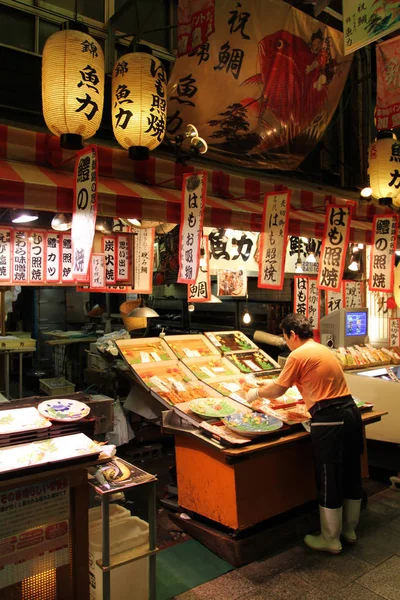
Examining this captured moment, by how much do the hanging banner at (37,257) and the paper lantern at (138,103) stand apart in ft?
8.64

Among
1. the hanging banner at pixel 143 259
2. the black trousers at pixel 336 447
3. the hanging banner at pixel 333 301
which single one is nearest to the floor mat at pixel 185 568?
the black trousers at pixel 336 447

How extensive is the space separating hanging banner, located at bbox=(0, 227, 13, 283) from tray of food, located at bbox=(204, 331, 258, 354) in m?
3.73

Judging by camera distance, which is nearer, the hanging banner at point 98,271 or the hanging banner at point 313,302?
the hanging banner at point 98,271

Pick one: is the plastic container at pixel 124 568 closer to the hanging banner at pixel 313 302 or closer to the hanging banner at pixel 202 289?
the hanging banner at pixel 202 289

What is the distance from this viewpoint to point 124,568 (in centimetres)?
396

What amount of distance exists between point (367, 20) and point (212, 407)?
233 inches

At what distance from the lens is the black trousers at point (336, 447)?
202 inches

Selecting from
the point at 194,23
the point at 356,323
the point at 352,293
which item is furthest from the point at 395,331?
the point at 194,23

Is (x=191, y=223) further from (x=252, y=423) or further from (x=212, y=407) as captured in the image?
(x=252, y=423)

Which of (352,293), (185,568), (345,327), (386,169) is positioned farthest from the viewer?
(352,293)

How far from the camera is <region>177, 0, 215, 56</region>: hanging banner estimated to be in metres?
6.66

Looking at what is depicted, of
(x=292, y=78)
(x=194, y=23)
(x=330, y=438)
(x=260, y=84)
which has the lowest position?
(x=330, y=438)

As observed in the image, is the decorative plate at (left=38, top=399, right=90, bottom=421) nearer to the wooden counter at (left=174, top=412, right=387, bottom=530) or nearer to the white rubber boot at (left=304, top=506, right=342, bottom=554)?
the wooden counter at (left=174, top=412, right=387, bottom=530)

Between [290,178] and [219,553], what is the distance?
808 cm
